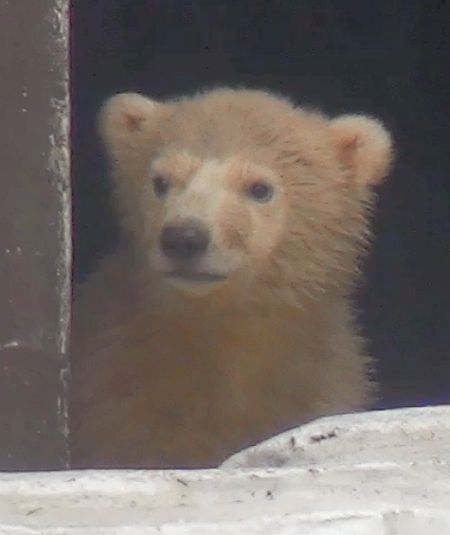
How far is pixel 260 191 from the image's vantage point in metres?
4.04

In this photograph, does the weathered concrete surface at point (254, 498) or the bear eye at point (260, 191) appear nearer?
the weathered concrete surface at point (254, 498)

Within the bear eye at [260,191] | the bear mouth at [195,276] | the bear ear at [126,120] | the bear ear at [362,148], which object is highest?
the bear ear at [126,120]

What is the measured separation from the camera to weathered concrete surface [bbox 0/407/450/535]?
234 cm

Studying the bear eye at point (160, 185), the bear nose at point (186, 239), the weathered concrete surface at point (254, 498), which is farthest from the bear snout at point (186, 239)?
the weathered concrete surface at point (254, 498)

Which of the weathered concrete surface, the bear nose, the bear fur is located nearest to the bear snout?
the bear nose

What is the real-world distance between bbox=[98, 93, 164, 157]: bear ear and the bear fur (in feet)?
0.08

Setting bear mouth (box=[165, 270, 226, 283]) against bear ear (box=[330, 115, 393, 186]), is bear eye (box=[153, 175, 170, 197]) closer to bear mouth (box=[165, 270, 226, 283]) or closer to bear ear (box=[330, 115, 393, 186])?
bear mouth (box=[165, 270, 226, 283])

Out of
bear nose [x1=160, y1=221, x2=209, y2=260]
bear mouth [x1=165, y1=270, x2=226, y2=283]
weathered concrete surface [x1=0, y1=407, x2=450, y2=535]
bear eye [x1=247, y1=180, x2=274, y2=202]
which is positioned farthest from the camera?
bear eye [x1=247, y1=180, x2=274, y2=202]

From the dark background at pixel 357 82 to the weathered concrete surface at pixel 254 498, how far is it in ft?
11.8

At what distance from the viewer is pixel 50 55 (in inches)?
131

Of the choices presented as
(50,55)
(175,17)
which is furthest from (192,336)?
(175,17)

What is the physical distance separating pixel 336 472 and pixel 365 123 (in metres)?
1.97

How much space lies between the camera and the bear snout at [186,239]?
12.1 ft

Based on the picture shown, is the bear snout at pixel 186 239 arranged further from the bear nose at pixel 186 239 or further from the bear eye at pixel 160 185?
the bear eye at pixel 160 185
